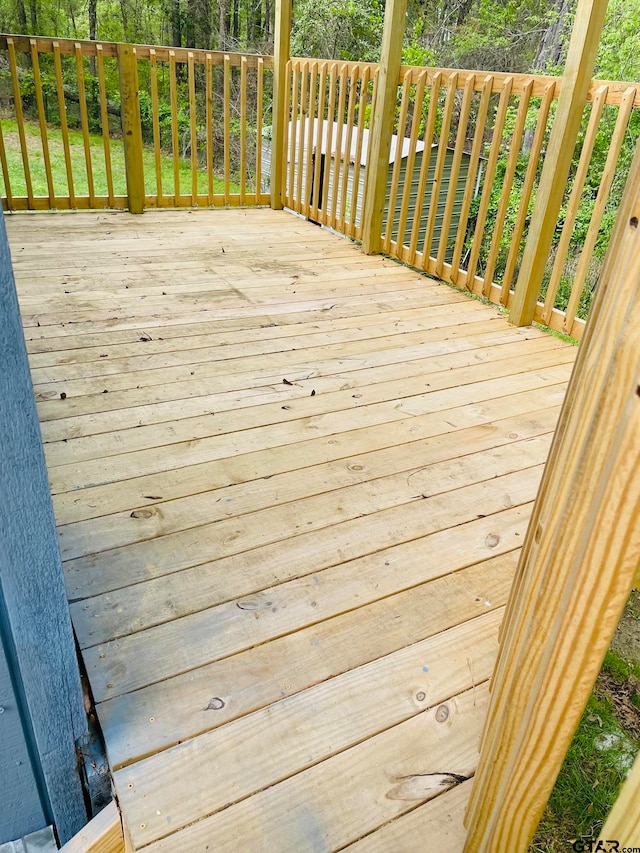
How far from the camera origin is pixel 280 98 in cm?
507

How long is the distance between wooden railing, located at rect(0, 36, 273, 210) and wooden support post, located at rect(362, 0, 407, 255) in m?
0.82

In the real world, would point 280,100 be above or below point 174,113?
above

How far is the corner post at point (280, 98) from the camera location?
476 cm

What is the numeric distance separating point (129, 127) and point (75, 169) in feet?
27.1

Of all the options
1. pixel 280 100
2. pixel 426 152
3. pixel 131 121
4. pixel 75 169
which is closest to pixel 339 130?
pixel 426 152

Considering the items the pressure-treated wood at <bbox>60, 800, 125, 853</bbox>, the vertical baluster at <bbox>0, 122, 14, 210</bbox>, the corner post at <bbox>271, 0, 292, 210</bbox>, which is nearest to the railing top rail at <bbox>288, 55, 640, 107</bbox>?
the corner post at <bbox>271, 0, 292, 210</bbox>

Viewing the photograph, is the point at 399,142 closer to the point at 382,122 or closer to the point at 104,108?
the point at 382,122

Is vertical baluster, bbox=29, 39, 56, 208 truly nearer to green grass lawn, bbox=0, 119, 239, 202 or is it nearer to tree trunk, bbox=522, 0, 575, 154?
green grass lawn, bbox=0, 119, 239, 202

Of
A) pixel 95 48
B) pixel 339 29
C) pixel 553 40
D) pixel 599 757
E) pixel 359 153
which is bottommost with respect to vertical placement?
pixel 599 757

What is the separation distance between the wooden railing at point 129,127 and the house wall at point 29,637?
3.82 m

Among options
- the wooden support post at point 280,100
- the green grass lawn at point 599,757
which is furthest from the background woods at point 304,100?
the green grass lawn at point 599,757

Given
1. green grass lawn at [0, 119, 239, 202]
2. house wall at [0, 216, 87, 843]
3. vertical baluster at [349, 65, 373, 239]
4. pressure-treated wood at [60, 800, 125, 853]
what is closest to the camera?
house wall at [0, 216, 87, 843]

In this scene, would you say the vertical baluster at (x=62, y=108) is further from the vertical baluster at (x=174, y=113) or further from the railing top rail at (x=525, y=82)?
the railing top rail at (x=525, y=82)

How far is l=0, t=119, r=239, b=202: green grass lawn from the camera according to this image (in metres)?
10.6
